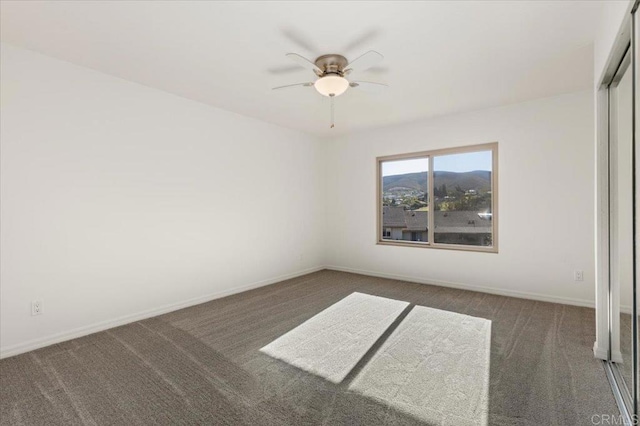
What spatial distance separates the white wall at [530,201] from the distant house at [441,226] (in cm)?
22

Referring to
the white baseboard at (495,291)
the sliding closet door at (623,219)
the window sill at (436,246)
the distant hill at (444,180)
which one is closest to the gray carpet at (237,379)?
the sliding closet door at (623,219)

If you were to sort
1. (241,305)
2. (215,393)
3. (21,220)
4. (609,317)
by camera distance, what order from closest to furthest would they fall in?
(215,393)
(609,317)
(21,220)
(241,305)

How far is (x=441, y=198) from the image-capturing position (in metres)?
4.78

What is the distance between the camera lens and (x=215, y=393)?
1964 millimetres

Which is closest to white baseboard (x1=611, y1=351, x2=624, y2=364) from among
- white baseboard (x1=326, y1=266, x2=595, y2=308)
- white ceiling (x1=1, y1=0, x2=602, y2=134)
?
white baseboard (x1=326, y1=266, x2=595, y2=308)

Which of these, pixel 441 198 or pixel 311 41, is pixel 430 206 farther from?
A: pixel 311 41

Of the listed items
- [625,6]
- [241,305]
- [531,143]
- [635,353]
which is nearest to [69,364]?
[241,305]

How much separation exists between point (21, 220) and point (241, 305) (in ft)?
7.48

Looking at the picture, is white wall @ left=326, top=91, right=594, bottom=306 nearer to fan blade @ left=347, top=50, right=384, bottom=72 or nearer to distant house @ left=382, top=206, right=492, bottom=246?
distant house @ left=382, top=206, right=492, bottom=246

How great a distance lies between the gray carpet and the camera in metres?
1.76

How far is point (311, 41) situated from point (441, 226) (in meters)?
3.46

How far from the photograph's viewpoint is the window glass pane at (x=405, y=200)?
4.96m

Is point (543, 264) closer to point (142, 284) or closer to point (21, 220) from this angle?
point (142, 284)

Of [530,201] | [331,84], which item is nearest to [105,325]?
[331,84]
